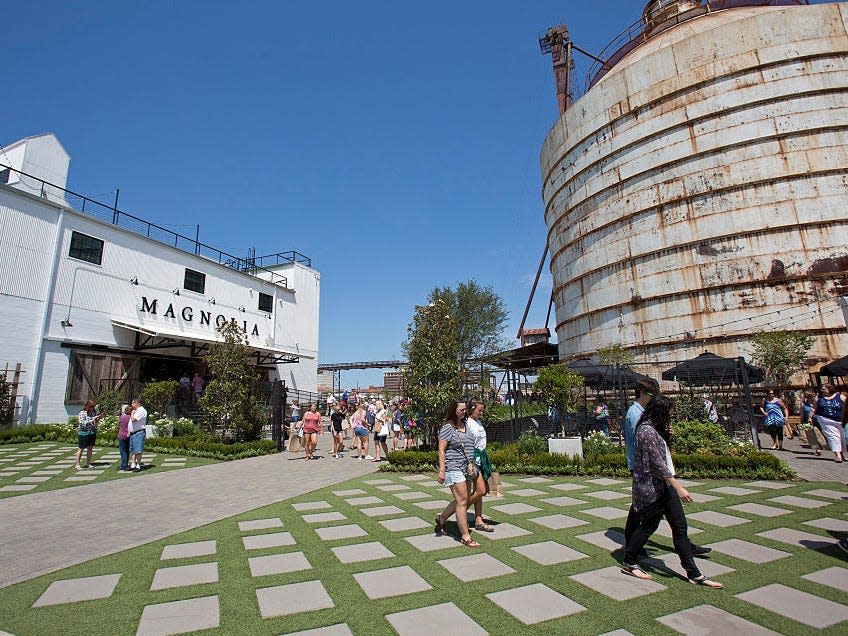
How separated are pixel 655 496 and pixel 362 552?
313 cm

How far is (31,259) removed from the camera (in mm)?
17953

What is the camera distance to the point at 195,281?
84.3ft

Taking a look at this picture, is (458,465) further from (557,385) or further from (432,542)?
(557,385)

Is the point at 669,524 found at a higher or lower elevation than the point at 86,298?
lower

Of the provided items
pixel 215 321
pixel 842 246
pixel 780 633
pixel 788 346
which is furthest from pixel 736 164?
pixel 215 321

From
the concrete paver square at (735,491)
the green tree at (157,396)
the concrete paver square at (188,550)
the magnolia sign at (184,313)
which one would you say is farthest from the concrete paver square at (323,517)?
the magnolia sign at (184,313)

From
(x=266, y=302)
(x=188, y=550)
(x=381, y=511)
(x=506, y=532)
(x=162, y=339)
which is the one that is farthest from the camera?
(x=266, y=302)

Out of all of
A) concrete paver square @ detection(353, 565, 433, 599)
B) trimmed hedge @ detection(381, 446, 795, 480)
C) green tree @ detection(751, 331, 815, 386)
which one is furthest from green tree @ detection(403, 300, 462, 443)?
green tree @ detection(751, 331, 815, 386)

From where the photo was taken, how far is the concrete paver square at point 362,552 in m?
4.64

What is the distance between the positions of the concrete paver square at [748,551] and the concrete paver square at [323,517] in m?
4.80

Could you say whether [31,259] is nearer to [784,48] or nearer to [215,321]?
[215,321]

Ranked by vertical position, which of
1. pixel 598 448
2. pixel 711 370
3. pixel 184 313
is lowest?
pixel 598 448

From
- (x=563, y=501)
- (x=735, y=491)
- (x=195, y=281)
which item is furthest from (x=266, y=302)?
(x=735, y=491)

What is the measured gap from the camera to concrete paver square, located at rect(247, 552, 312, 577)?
427cm
